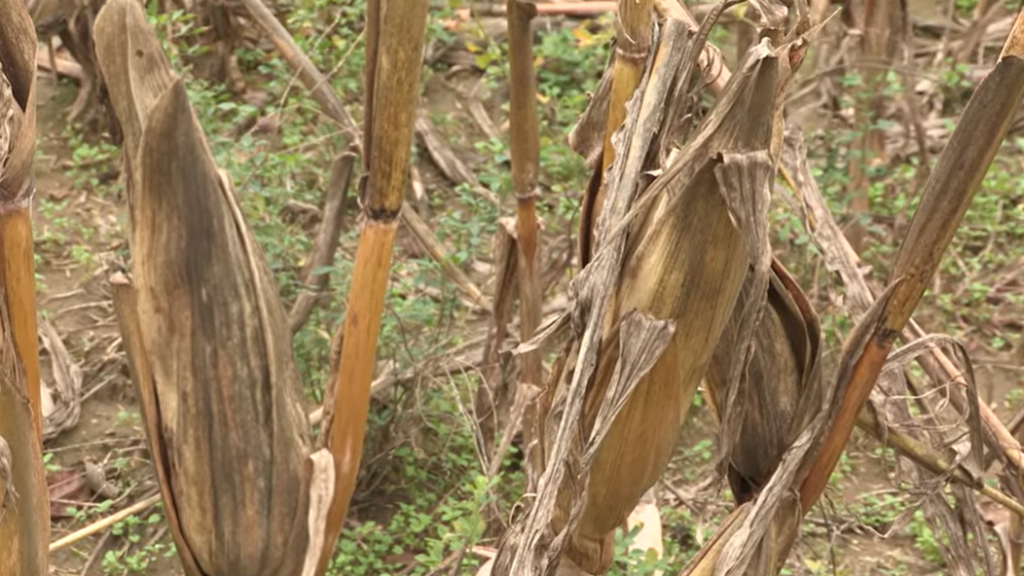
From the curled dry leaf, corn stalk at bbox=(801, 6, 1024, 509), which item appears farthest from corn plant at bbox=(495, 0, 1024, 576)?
the curled dry leaf

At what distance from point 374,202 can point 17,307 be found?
8.2 inches

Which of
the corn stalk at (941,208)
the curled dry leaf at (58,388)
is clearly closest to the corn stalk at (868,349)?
the corn stalk at (941,208)

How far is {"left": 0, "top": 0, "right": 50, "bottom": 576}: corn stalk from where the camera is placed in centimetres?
65

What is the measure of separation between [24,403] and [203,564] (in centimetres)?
15

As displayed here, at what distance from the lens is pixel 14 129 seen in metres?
0.65

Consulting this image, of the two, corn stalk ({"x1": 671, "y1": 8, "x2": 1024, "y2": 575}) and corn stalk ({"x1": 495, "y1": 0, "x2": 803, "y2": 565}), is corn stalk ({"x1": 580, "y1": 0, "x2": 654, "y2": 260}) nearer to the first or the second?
corn stalk ({"x1": 495, "y1": 0, "x2": 803, "y2": 565})

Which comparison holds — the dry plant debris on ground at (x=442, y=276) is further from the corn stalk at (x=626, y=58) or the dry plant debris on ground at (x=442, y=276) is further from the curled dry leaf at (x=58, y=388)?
the corn stalk at (x=626, y=58)

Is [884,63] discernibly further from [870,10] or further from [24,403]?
[24,403]

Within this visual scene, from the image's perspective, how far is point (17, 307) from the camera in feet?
2.22

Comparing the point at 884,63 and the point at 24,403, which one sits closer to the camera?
the point at 24,403

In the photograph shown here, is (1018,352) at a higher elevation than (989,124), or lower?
lower

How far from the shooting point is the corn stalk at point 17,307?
0.65 m

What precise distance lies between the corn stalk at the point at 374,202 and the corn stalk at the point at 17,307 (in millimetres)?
174

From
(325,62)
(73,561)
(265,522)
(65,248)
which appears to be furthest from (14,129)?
(65,248)
